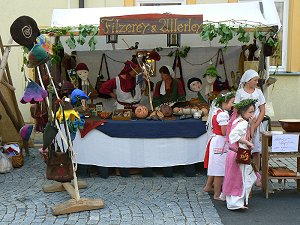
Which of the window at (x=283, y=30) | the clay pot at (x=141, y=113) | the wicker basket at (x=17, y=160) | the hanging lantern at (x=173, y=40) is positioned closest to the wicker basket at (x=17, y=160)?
the wicker basket at (x=17, y=160)

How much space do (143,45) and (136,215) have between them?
380 cm

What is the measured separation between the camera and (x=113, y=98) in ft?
25.9

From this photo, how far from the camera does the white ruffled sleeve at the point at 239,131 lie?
4938 millimetres

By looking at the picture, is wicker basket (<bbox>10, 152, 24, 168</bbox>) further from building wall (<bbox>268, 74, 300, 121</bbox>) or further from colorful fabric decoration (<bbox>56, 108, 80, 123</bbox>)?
building wall (<bbox>268, 74, 300, 121</bbox>)

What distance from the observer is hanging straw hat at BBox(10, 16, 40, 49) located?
477cm

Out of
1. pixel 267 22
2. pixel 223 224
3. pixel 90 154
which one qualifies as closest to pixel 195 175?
pixel 90 154

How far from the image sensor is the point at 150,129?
6.32 meters

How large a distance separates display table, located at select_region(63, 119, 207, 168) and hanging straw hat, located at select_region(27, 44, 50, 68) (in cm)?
175

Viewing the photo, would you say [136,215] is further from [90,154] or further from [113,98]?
[113,98]

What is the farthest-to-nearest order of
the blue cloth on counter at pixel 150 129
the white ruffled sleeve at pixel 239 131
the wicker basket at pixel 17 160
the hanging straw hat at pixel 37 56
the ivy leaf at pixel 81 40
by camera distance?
the wicker basket at pixel 17 160
the blue cloth on counter at pixel 150 129
the ivy leaf at pixel 81 40
the white ruffled sleeve at pixel 239 131
the hanging straw hat at pixel 37 56

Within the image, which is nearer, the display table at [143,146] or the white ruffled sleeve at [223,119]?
the white ruffled sleeve at [223,119]

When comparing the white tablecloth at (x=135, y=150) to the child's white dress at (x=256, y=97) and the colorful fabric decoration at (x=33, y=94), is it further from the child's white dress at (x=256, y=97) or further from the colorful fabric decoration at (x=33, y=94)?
the colorful fabric decoration at (x=33, y=94)

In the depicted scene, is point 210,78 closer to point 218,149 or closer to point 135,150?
point 135,150

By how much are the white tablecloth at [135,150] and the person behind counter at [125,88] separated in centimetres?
116
